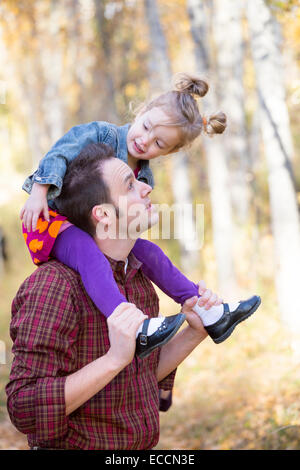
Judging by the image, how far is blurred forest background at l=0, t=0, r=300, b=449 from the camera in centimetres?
607

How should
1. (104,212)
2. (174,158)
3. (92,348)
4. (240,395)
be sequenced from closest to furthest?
(92,348), (104,212), (240,395), (174,158)

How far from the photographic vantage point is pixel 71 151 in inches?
114

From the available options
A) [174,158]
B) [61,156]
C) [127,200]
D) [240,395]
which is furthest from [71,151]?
[174,158]

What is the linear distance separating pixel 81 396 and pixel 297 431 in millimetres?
3292

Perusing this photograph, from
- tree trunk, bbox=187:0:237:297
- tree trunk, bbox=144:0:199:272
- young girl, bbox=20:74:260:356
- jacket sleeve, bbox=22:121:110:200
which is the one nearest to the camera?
young girl, bbox=20:74:260:356

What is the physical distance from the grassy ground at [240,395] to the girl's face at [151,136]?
219 cm

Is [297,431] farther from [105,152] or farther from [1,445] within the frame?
[105,152]

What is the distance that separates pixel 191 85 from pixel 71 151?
122 cm

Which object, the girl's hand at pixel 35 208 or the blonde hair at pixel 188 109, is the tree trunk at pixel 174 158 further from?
the girl's hand at pixel 35 208

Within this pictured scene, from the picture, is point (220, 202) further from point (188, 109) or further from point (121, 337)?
point (121, 337)

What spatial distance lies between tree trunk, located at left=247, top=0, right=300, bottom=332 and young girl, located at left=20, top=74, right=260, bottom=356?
11.5ft

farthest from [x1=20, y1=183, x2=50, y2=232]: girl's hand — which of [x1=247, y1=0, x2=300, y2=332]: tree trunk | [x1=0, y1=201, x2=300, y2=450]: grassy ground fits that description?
[x1=247, y1=0, x2=300, y2=332]: tree trunk

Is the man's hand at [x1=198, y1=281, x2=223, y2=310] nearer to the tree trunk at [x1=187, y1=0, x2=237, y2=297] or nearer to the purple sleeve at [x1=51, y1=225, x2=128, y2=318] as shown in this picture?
the purple sleeve at [x1=51, y1=225, x2=128, y2=318]

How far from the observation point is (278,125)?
7113mm
